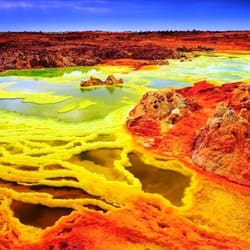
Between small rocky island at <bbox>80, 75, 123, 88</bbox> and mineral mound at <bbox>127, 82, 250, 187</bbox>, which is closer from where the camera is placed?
mineral mound at <bbox>127, 82, 250, 187</bbox>

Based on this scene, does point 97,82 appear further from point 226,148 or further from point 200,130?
point 226,148

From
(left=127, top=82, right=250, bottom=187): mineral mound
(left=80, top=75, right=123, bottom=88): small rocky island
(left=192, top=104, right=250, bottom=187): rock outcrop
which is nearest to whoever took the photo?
(left=192, top=104, right=250, bottom=187): rock outcrop

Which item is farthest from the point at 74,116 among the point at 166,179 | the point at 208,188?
the point at 208,188

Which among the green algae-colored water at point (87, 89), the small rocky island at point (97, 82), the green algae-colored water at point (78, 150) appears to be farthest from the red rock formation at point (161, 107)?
the small rocky island at point (97, 82)

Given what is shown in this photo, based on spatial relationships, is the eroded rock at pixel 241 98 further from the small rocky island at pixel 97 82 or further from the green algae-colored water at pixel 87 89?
the small rocky island at pixel 97 82

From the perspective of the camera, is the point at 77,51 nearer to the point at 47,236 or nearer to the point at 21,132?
the point at 21,132

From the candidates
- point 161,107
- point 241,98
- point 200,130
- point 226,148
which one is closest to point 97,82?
point 161,107

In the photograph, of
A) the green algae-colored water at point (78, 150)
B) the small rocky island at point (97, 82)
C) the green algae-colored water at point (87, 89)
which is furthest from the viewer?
the small rocky island at point (97, 82)

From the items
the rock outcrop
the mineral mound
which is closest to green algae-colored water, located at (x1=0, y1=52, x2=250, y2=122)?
the mineral mound

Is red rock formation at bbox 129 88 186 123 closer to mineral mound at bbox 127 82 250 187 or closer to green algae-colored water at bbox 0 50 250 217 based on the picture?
mineral mound at bbox 127 82 250 187
